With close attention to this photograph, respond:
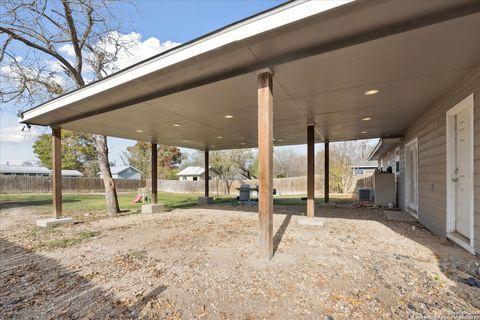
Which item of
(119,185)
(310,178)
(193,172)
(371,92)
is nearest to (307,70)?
(371,92)

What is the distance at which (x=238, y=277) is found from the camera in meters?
2.78

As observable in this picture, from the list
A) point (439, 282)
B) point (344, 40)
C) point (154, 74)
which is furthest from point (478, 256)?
point (154, 74)

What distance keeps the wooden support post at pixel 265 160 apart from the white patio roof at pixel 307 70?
285 millimetres

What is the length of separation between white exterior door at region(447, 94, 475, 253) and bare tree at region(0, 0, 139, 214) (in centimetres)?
914

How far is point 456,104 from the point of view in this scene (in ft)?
12.8

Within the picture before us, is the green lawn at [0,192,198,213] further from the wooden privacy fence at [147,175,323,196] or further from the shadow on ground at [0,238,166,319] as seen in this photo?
the wooden privacy fence at [147,175,323,196]

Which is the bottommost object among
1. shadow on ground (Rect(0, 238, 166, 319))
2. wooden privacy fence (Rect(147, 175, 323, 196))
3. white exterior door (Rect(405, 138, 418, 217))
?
wooden privacy fence (Rect(147, 175, 323, 196))

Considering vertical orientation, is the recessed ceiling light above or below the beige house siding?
above

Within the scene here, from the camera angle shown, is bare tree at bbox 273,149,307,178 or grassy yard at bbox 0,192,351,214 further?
bare tree at bbox 273,149,307,178

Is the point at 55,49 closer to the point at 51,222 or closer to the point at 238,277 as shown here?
the point at 51,222

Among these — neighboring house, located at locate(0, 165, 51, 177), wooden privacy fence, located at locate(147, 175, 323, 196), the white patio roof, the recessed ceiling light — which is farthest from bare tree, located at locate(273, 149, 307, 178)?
the recessed ceiling light

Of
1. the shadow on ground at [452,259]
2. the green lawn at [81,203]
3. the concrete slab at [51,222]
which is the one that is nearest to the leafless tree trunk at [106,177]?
the green lawn at [81,203]

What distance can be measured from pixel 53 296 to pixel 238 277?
1.94 m

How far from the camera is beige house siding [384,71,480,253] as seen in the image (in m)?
3.28
